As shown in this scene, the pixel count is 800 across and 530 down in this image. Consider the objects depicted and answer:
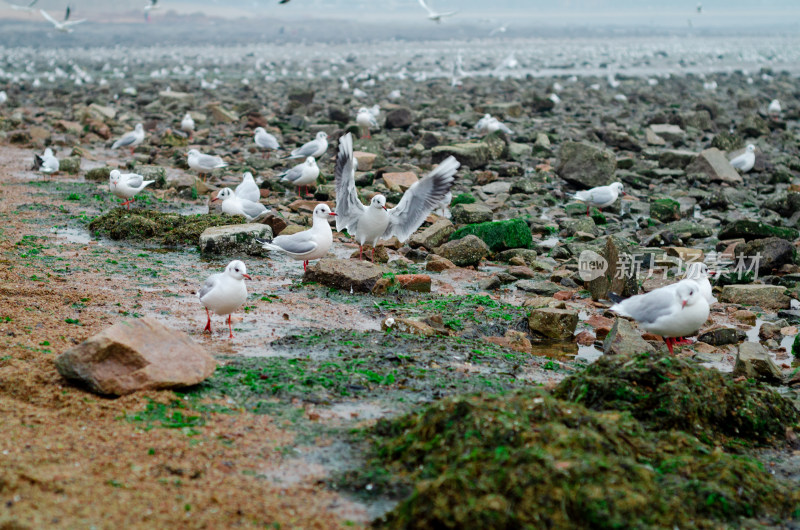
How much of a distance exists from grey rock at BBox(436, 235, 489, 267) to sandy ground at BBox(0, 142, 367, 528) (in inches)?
151

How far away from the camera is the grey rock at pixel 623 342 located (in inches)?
268

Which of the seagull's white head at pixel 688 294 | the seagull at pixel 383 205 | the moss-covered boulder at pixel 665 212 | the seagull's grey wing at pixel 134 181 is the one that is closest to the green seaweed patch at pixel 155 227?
the seagull's grey wing at pixel 134 181

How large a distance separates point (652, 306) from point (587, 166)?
7.73 metres

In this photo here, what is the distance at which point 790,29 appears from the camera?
9369 cm

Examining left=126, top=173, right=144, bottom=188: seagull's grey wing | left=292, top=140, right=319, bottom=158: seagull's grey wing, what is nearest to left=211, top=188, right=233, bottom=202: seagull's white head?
left=126, top=173, right=144, bottom=188: seagull's grey wing

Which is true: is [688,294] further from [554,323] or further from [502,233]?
[502,233]

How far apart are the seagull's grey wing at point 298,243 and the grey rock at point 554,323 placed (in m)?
2.67

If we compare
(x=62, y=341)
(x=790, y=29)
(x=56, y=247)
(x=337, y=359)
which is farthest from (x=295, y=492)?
(x=790, y=29)

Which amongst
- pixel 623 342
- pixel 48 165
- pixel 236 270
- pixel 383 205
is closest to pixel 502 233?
pixel 383 205

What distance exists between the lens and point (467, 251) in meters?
10.0

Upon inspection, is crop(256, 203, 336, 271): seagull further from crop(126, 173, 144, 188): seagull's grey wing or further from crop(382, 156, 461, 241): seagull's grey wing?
crop(126, 173, 144, 188): seagull's grey wing

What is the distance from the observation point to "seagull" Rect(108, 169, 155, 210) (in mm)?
11711

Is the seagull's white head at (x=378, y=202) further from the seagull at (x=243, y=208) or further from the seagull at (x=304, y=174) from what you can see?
the seagull at (x=304, y=174)

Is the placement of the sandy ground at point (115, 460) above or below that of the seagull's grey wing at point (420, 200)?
below
